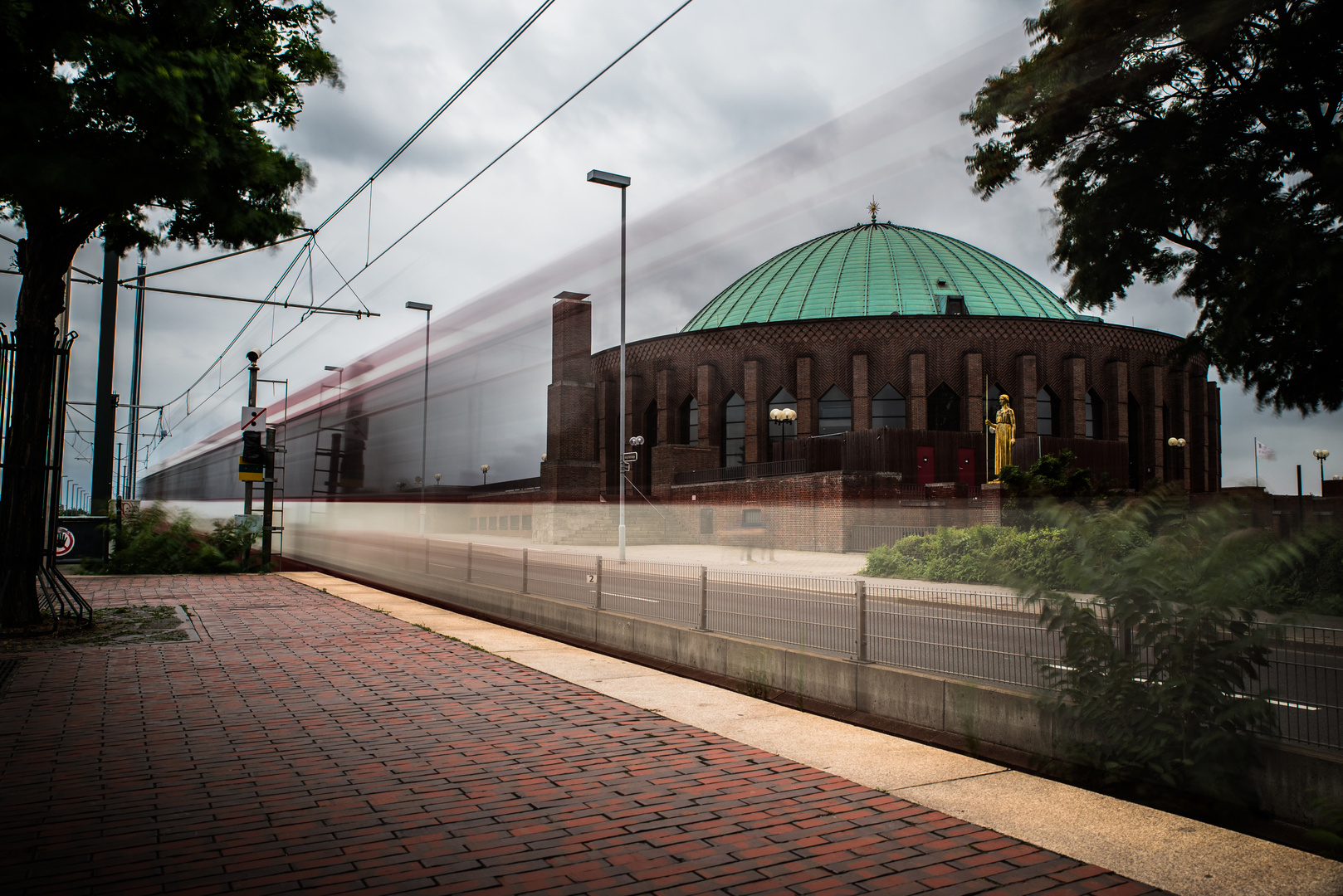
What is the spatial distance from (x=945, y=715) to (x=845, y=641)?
145cm

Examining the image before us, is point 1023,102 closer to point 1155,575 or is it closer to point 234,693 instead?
point 1155,575

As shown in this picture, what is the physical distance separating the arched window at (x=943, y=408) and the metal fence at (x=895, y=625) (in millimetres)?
42123

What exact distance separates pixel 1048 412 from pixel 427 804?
53947mm

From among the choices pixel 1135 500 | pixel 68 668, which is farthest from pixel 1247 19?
pixel 68 668

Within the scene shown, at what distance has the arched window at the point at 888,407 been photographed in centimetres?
5234

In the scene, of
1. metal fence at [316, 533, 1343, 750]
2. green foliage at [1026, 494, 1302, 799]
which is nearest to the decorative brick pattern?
metal fence at [316, 533, 1343, 750]

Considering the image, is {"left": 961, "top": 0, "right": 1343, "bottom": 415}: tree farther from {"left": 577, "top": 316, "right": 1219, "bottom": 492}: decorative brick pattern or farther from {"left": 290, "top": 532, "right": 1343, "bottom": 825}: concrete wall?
{"left": 577, "top": 316, "right": 1219, "bottom": 492}: decorative brick pattern

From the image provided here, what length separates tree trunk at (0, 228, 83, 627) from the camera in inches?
466

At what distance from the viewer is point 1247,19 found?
237 inches

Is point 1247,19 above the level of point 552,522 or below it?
above

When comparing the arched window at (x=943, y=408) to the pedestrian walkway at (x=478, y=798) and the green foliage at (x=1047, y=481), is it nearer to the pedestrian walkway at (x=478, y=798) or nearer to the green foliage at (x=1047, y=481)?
the green foliage at (x=1047, y=481)

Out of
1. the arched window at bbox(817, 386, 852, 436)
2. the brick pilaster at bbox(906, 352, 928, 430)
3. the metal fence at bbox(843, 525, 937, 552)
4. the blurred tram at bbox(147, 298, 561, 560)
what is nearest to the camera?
the blurred tram at bbox(147, 298, 561, 560)

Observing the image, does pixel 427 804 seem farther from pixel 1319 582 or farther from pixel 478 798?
pixel 1319 582

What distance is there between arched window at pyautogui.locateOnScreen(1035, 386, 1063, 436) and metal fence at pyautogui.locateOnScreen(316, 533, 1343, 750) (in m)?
45.8
